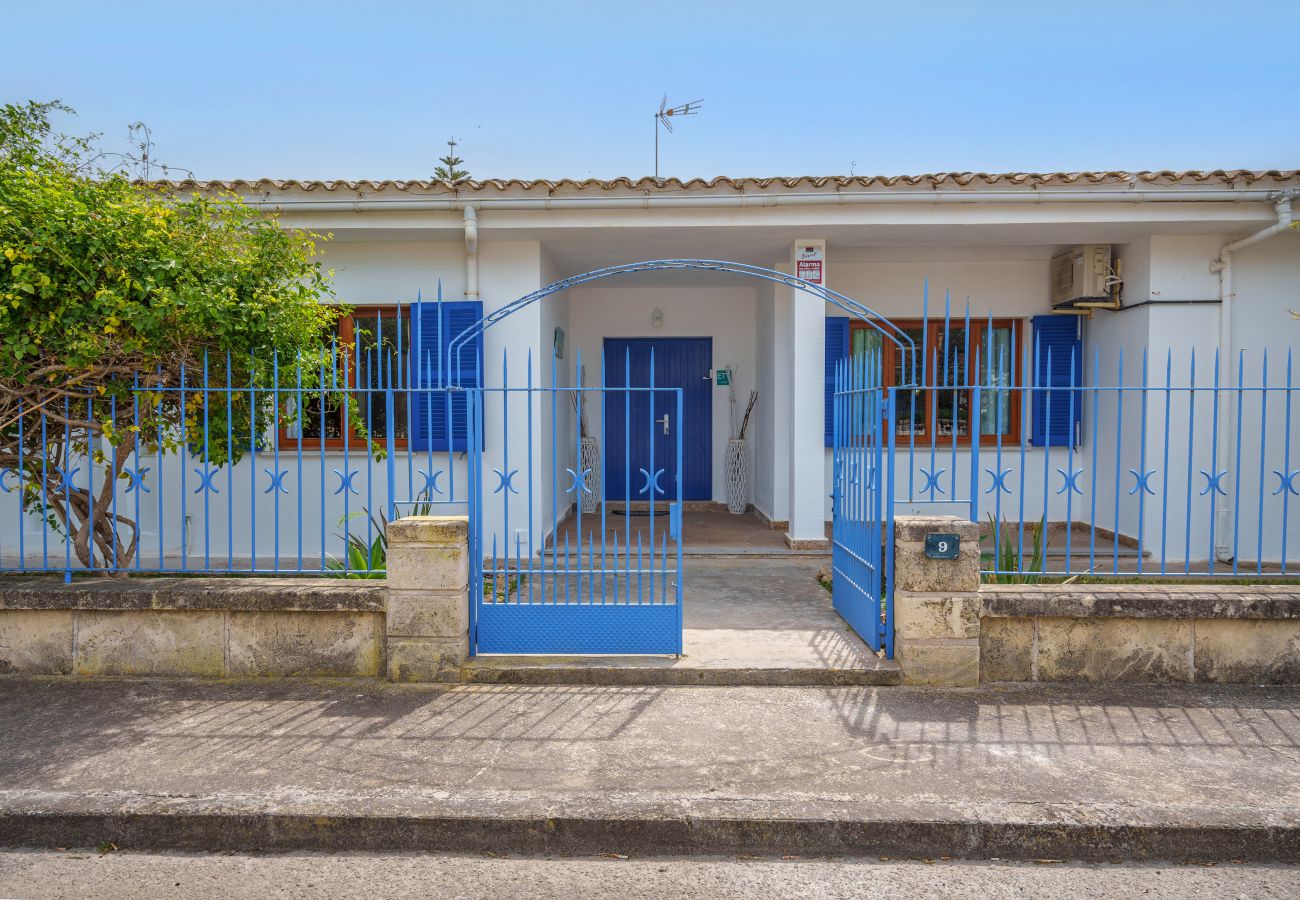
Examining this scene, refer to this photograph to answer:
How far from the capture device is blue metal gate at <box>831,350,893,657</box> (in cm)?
481

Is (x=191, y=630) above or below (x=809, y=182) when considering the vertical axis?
below

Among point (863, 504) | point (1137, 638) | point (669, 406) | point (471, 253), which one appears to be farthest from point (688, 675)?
point (669, 406)

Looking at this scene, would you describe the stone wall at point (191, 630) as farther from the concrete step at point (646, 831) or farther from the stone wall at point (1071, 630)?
the stone wall at point (1071, 630)

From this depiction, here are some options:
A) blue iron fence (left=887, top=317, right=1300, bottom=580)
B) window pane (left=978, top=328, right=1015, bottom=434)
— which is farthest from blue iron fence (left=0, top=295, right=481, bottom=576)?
window pane (left=978, top=328, right=1015, bottom=434)

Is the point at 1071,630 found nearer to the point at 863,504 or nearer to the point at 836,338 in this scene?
the point at 863,504

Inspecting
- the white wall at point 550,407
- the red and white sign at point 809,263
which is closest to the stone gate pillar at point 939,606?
the white wall at point 550,407

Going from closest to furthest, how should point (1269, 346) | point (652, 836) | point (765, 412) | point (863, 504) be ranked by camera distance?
1. point (652, 836)
2. point (863, 504)
3. point (1269, 346)
4. point (765, 412)

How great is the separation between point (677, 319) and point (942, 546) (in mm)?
7099

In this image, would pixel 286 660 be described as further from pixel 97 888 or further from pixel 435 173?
pixel 435 173

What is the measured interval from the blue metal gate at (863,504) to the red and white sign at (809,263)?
7.39 feet

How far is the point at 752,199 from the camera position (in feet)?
23.3

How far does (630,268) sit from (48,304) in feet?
10.0

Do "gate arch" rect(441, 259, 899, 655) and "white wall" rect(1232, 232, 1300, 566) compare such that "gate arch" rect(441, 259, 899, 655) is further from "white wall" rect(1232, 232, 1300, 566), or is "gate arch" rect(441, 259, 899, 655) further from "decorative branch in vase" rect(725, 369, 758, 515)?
"decorative branch in vase" rect(725, 369, 758, 515)

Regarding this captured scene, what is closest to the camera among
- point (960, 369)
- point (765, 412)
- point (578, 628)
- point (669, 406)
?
point (578, 628)
